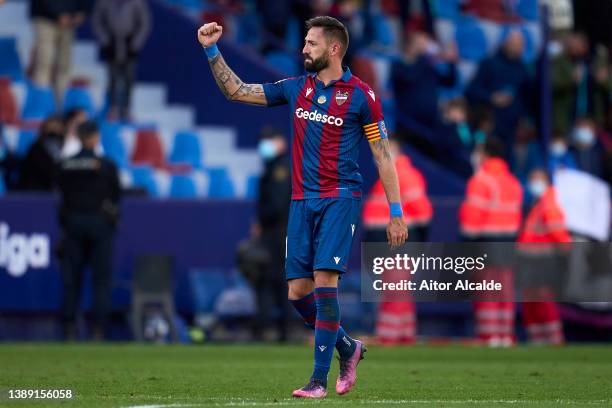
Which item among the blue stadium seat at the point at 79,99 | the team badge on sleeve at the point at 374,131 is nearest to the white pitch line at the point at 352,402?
the team badge on sleeve at the point at 374,131

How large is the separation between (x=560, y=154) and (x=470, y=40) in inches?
173

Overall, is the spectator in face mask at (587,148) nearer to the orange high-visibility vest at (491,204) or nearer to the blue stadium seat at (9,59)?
the orange high-visibility vest at (491,204)

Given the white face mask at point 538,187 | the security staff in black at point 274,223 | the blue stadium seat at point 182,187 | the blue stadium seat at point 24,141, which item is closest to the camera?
the security staff in black at point 274,223

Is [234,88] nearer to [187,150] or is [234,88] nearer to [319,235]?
[319,235]

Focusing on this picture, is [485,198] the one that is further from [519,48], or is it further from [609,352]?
[519,48]

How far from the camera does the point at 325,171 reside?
9195 millimetres

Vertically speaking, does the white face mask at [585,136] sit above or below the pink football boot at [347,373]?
above

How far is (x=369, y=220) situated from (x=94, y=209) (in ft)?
9.73

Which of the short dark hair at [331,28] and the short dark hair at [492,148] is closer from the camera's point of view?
the short dark hair at [331,28]

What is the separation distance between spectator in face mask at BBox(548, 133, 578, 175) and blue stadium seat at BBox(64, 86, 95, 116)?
6.03 meters

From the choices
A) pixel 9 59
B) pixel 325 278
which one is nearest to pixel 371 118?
pixel 325 278

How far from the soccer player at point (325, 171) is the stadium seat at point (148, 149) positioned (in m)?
11.0

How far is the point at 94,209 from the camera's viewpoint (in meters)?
16.9

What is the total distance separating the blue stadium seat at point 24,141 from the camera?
63.3ft
